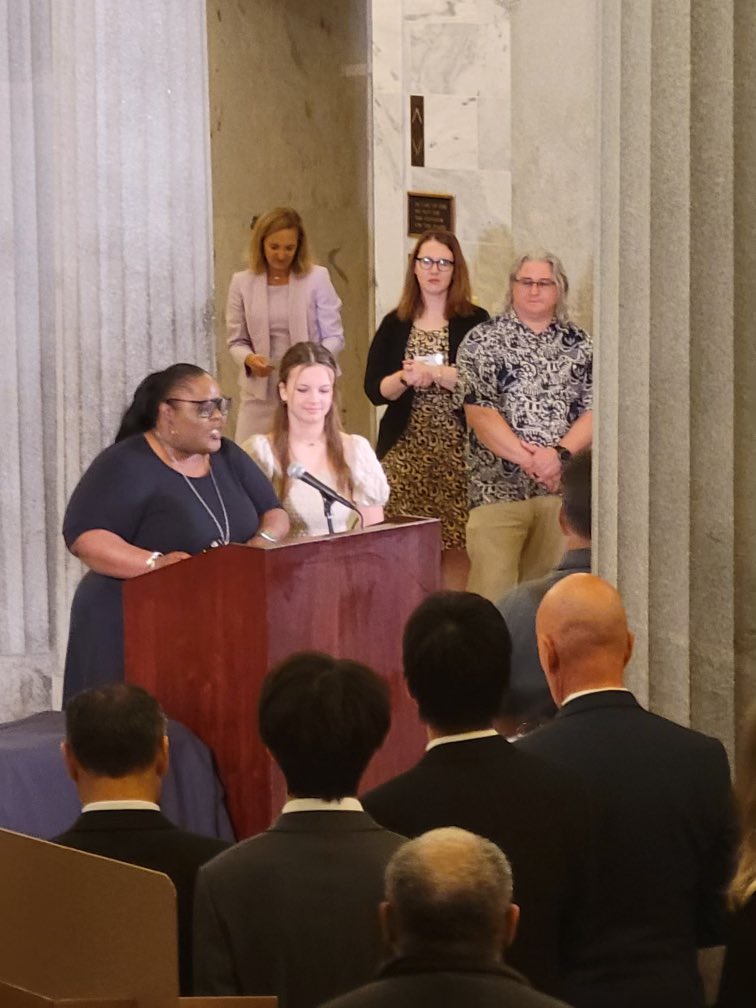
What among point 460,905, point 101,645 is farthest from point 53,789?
point 460,905

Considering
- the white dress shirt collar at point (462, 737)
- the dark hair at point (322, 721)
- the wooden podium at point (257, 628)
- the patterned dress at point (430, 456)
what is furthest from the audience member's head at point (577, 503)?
the patterned dress at point (430, 456)

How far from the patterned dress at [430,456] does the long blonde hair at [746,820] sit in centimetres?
513

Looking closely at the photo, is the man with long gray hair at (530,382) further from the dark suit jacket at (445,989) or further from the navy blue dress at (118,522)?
the dark suit jacket at (445,989)

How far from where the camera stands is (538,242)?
33.9 feet

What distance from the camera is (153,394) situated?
5602mm

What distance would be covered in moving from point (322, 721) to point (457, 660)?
354 mm

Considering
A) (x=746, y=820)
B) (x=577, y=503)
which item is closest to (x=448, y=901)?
(x=746, y=820)

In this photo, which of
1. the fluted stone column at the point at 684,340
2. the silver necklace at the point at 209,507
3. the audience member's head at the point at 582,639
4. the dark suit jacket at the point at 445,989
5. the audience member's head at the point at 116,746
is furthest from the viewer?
the silver necklace at the point at 209,507

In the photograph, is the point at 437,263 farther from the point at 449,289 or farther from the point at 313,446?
the point at 313,446

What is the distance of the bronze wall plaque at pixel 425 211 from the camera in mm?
10266

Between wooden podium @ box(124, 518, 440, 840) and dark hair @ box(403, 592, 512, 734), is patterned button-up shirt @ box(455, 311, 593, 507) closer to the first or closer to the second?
wooden podium @ box(124, 518, 440, 840)

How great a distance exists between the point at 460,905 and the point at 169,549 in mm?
3427

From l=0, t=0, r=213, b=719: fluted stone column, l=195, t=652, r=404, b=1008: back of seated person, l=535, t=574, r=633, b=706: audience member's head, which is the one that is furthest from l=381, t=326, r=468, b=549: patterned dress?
l=195, t=652, r=404, b=1008: back of seated person

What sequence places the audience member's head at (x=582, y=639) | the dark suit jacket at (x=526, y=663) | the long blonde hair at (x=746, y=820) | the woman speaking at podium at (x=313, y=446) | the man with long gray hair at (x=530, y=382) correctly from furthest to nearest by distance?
the man with long gray hair at (x=530, y=382)
the woman speaking at podium at (x=313, y=446)
the dark suit jacket at (x=526, y=663)
the audience member's head at (x=582, y=639)
the long blonde hair at (x=746, y=820)
